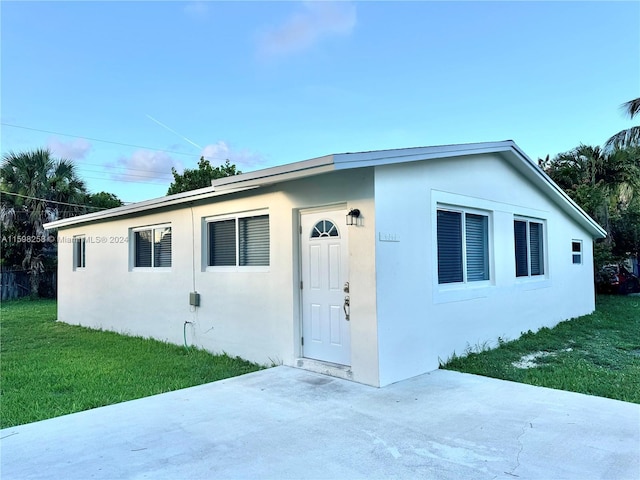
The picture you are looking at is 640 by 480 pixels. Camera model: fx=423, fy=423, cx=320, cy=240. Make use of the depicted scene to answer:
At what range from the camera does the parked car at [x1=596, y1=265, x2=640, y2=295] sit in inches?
689

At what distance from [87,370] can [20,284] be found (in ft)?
55.0

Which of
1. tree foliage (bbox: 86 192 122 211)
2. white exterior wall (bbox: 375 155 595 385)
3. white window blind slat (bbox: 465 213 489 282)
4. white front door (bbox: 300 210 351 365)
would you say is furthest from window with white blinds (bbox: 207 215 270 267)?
tree foliage (bbox: 86 192 122 211)

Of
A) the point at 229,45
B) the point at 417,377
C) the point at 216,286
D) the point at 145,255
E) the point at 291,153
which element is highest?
the point at 229,45

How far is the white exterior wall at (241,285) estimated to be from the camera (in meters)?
5.48

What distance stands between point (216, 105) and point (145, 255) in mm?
7080

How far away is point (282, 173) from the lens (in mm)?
5344

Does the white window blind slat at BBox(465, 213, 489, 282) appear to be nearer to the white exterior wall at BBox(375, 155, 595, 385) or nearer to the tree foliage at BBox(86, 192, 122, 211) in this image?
the white exterior wall at BBox(375, 155, 595, 385)

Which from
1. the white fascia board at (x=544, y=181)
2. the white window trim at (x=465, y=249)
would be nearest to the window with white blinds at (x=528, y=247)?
the white fascia board at (x=544, y=181)

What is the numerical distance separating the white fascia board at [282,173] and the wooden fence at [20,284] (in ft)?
59.7

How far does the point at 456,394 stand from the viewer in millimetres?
4953

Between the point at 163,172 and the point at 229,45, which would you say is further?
the point at 163,172

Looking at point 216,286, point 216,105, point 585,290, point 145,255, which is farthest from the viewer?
point 216,105

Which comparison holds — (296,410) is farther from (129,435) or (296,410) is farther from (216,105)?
(216,105)

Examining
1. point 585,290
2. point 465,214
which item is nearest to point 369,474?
point 465,214
